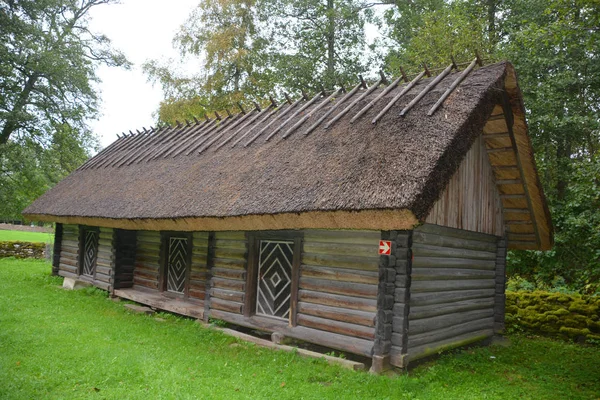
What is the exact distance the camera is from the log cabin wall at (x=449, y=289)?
730 cm

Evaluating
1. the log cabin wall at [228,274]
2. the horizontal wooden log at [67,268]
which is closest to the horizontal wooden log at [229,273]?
the log cabin wall at [228,274]

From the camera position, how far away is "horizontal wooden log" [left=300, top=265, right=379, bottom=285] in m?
7.12

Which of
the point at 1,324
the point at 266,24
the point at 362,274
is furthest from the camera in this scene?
the point at 266,24

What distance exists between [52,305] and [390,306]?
8315mm

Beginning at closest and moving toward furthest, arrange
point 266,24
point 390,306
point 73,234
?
1. point 390,306
2. point 73,234
3. point 266,24

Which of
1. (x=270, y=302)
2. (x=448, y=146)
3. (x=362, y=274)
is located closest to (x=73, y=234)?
(x=270, y=302)

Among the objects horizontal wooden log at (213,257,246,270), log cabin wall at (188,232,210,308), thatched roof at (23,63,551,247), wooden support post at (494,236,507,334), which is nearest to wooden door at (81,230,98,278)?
thatched roof at (23,63,551,247)

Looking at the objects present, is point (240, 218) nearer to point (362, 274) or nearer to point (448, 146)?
point (362, 274)

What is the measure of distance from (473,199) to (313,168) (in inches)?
123

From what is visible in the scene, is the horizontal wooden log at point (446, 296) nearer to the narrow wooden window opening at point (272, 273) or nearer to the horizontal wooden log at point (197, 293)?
the narrow wooden window opening at point (272, 273)

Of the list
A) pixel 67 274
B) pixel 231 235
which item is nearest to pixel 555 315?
pixel 231 235

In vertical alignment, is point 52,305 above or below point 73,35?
below

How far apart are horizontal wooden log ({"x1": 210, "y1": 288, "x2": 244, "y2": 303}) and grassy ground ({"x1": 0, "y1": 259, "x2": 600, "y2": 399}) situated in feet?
2.46

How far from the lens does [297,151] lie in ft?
28.2
